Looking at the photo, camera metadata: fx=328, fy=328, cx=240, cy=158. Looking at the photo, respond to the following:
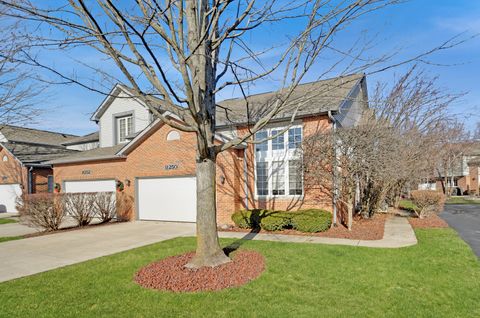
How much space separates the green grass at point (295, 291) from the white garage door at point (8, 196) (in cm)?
2020

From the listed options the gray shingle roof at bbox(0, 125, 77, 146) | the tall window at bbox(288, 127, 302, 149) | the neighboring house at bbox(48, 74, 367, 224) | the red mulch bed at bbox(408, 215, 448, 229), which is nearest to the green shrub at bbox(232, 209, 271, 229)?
the neighboring house at bbox(48, 74, 367, 224)

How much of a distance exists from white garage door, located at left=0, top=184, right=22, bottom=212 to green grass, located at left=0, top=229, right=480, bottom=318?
2020cm

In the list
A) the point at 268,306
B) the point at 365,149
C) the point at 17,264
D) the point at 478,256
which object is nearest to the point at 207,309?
the point at 268,306

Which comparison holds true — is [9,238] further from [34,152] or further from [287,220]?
[34,152]

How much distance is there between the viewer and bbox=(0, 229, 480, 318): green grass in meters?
4.80

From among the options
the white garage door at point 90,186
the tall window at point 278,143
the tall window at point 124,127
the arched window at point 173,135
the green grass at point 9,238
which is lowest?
Result: the green grass at point 9,238

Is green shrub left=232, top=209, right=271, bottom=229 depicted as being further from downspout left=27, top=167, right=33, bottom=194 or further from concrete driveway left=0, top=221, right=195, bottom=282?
downspout left=27, top=167, right=33, bottom=194

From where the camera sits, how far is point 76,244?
10492 mm

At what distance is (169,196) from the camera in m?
15.0

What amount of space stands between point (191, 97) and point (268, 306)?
3.61m

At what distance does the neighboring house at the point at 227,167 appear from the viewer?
12375 millimetres

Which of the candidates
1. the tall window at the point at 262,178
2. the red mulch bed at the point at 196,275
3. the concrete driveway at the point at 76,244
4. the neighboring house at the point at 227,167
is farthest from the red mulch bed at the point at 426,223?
the concrete driveway at the point at 76,244

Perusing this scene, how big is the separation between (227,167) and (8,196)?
65.5 ft

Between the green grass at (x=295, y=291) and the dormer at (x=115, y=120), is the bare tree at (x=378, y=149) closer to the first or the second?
the green grass at (x=295, y=291)
